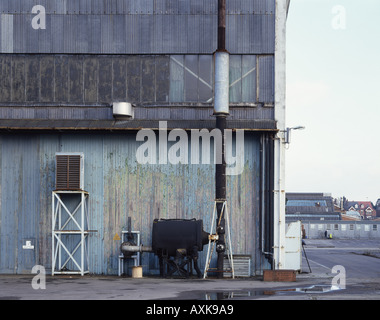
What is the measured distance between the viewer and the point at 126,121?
78.9 feet

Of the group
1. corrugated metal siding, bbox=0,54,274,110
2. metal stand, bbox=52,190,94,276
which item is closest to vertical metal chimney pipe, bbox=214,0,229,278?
corrugated metal siding, bbox=0,54,274,110

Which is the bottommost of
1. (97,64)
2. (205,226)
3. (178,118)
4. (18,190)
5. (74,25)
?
(205,226)

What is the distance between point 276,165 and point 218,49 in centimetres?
536

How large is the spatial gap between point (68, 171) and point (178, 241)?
5335mm

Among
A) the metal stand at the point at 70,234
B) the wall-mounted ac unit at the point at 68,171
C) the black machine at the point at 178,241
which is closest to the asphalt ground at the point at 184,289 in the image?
the metal stand at the point at 70,234

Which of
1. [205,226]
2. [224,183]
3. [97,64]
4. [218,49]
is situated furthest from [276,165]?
[97,64]

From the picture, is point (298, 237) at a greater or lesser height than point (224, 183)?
lesser

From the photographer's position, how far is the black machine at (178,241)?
22375mm

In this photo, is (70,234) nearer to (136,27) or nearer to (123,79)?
(123,79)

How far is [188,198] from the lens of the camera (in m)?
24.0

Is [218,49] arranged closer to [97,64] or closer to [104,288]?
[97,64]

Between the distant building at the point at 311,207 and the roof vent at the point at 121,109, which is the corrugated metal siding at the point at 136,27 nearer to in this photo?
the roof vent at the point at 121,109
